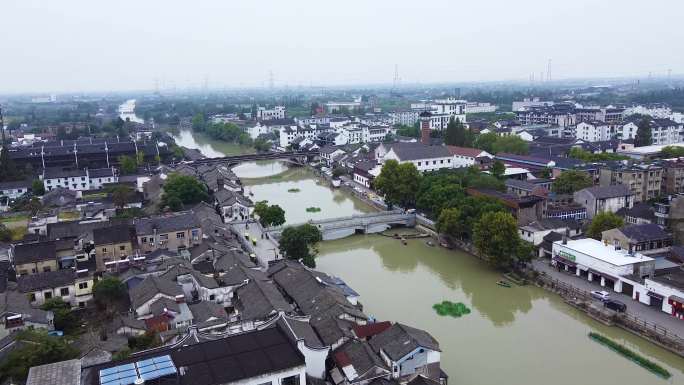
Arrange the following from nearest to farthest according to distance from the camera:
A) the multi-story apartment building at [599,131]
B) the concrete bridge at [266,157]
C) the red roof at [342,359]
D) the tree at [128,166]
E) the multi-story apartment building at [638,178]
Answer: the red roof at [342,359]
the multi-story apartment building at [638,178]
the tree at [128,166]
the concrete bridge at [266,157]
the multi-story apartment building at [599,131]

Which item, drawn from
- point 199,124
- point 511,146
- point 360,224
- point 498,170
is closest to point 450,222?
point 360,224

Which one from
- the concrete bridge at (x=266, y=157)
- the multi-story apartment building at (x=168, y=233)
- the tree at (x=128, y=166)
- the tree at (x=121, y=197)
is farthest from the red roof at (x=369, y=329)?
the concrete bridge at (x=266, y=157)

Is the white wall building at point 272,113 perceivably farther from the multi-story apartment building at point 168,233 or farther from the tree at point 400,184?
the multi-story apartment building at point 168,233

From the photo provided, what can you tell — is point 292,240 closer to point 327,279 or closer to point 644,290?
point 327,279

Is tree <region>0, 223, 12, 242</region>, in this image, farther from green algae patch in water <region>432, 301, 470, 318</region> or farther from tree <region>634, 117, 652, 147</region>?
tree <region>634, 117, 652, 147</region>

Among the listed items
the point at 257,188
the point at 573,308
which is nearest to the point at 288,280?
the point at 573,308

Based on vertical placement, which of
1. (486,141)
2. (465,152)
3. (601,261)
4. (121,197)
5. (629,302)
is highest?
(486,141)

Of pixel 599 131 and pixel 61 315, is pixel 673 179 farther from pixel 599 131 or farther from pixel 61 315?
pixel 61 315
